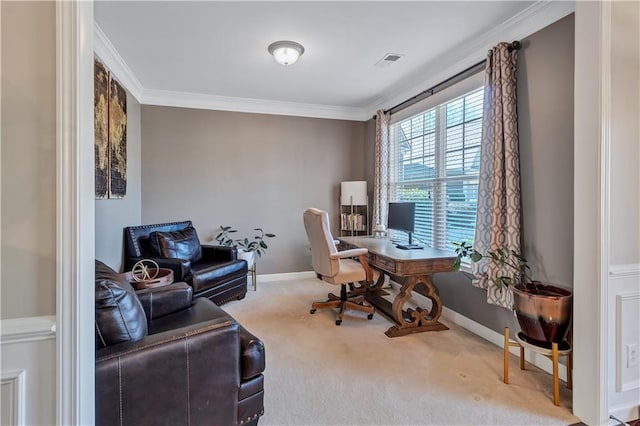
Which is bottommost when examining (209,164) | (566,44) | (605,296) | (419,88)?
(605,296)

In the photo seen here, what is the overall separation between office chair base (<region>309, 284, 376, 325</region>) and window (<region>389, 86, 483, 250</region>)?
1.02 m

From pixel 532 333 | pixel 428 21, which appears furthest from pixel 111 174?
pixel 532 333

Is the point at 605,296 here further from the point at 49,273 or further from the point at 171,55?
the point at 171,55

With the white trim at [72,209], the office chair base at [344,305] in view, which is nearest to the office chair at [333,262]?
the office chair base at [344,305]

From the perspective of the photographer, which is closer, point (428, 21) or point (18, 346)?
point (18, 346)

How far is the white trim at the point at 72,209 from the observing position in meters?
1.01

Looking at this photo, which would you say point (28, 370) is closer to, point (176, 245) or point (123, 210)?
point (176, 245)

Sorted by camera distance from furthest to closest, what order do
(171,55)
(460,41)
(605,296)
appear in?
(171,55) < (460,41) < (605,296)

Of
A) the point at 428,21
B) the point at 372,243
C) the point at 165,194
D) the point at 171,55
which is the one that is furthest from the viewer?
the point at 165,194

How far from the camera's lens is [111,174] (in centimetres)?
305

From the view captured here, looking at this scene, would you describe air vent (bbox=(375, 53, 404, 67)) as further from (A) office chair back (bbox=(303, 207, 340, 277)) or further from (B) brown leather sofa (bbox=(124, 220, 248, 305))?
(B) brown leather sofa (bbox=(124, 220, 248, 305))

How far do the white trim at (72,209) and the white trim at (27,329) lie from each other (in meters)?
0.03

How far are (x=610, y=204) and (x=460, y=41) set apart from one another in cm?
180

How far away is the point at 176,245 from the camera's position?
355 centimetres
